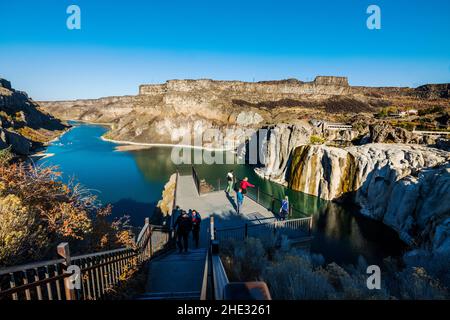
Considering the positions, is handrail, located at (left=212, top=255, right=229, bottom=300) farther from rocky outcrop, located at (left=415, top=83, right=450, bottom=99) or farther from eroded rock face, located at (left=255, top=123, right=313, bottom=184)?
rocky outcrop, located at (left=415, top=83, right=450, bottom=99)

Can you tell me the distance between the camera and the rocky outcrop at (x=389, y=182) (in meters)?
14.1

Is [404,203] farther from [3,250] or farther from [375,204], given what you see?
[3,250]

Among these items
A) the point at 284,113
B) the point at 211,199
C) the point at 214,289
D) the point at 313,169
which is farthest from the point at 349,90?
the point at 214,289

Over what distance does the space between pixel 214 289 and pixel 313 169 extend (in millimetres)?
24541

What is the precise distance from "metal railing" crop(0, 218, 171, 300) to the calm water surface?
128 inches

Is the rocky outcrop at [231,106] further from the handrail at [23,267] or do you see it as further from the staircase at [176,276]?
the handrail at [23,267]

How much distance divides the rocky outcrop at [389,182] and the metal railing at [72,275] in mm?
12373

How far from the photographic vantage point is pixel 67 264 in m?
3.48

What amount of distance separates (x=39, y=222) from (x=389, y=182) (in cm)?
2262

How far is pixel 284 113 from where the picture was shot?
79.3 meters

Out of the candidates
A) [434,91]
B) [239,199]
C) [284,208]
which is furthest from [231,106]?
[284,208]

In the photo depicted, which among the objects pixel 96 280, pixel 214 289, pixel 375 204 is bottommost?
pixel 375 204

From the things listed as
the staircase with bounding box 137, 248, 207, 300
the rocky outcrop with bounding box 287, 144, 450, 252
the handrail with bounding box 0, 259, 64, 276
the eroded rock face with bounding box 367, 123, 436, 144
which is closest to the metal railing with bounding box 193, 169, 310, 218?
the staircase with bounding box 137, 248, 207, 300

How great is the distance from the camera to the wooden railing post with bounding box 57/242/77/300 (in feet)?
11.1
